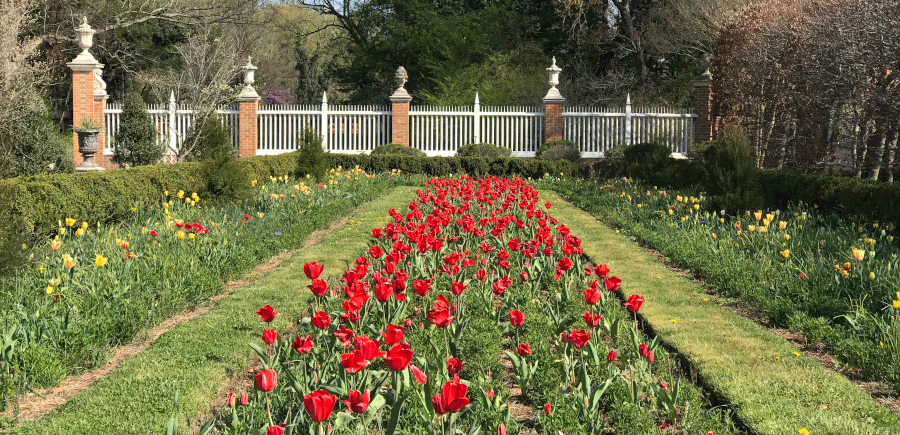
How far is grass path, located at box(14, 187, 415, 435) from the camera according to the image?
11.9ft

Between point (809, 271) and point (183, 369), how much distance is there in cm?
460

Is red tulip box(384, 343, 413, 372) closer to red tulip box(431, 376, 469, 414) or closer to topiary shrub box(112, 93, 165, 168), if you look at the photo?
red tulip box(431, 376, 469, 414)

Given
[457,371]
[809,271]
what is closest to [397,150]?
[809,271]

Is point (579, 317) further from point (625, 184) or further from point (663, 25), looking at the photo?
point (663, 25)

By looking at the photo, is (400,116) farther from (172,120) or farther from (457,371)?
(457,371)

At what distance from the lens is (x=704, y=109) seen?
69.1 feet

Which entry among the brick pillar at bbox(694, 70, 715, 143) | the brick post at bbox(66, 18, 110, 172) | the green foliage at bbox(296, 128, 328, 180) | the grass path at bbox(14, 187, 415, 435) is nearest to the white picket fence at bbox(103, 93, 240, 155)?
the brick post at bbox(66, 18, 110, 172)

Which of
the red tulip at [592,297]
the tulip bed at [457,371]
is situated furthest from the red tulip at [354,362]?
the red tulip at [592,297]

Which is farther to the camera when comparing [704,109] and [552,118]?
[704,109]

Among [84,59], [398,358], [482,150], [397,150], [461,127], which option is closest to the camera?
[398,358]

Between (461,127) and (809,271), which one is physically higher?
(461,127)

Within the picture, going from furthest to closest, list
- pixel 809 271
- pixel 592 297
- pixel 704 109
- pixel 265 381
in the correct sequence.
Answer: pixel 704 109, pixel 809 271, pixel 592 297, pixel 265 381

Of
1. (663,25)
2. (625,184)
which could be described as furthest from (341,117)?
(663,25)

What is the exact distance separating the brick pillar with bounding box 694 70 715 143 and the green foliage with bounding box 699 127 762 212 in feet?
34.9
